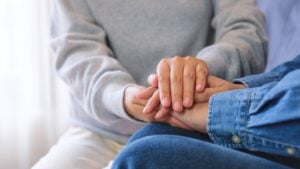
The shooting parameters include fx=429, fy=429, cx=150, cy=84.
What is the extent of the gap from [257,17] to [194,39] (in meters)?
0.17

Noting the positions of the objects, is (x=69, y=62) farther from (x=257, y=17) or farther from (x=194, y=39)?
(x=257, y=17)

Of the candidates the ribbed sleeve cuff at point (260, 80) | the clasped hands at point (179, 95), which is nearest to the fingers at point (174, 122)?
the clasped hands at point (179, 95)

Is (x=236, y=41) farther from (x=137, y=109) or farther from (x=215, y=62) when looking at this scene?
(x=137, y=109)

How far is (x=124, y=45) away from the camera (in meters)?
1.12

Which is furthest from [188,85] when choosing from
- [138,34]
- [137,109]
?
[138,34]

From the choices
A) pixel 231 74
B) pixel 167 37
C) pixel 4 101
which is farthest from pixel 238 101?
pixel 4 101

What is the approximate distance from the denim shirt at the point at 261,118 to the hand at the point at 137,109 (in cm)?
11

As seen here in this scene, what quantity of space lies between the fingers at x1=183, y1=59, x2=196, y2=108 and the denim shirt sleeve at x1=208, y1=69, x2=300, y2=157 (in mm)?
80

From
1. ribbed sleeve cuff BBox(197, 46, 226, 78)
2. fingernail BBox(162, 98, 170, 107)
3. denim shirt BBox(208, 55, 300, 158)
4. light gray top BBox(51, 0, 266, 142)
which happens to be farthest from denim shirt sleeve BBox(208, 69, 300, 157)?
light gray top BBox(51, 0, 266, 142)

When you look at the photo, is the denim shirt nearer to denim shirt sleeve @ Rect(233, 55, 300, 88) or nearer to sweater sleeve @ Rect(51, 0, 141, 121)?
denim shirt sleeve @ Rect(233, 55, 300, 88)

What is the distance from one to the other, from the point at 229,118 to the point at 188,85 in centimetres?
15

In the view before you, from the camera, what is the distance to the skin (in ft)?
2.43

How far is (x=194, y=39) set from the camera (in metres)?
1.14

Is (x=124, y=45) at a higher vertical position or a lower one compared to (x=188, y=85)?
lower
